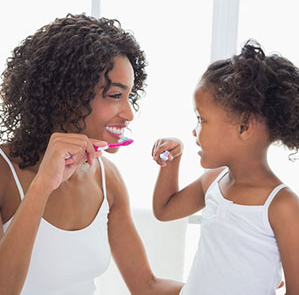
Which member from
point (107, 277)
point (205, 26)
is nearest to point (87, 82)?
point (107, 277)

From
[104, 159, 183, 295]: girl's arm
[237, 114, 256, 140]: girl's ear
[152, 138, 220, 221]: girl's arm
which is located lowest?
[104, 159, 183, 295]: girl's arm

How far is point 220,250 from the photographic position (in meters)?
1.20

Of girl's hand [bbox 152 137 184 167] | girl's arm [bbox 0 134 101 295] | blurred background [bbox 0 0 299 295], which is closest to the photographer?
girl's arm [bbox 0 134 101 295]

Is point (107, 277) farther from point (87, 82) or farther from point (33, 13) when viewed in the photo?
point (33, 13)

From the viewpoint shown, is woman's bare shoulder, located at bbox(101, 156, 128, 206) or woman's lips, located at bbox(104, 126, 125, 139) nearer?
woman's lips, located at bbox(104, 126, 125, 139)

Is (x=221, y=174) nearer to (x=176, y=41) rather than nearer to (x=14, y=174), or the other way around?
(x=14, y=174)

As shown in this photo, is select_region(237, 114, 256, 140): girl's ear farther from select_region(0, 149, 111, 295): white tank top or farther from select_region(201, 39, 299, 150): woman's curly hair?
select_region(0, 149, 111, 295): white tank top

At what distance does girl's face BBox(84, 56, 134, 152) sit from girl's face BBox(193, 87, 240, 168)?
18 centimetres

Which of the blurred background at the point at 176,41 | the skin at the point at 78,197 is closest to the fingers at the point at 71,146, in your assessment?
the skin at the point at 78,197

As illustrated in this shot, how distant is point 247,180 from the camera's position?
1.22 metres

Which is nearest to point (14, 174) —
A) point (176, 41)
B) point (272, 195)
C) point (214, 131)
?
point (214, 131)

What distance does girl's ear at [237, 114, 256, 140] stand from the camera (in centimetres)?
117

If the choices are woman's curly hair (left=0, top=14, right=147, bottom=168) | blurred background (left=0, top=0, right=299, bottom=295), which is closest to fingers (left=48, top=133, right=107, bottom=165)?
woman's curly hair (left=0, top=14, right=147, bottom=168)

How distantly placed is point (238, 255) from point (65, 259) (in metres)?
0.43
